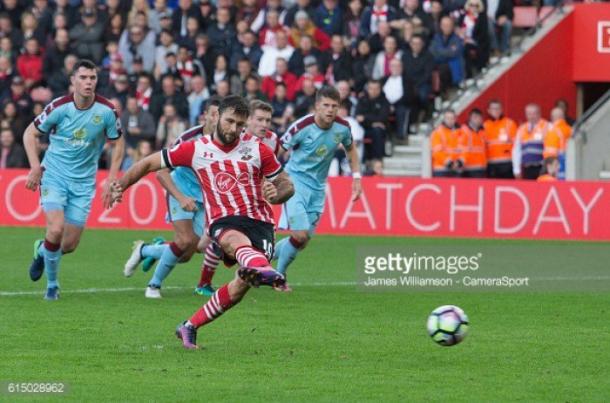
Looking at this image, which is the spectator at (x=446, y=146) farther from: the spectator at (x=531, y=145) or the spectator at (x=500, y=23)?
the spectator at (x=500, y=23)

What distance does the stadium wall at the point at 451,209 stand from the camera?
22.7 m

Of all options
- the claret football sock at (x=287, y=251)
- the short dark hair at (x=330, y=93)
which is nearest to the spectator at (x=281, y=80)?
Result: the claret football sock at (x=287, y=251)

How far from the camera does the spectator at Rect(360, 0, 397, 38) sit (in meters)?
26.4

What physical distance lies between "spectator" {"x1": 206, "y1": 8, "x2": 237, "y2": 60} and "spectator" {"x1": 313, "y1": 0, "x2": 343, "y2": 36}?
5.37 ft

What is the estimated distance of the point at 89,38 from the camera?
2817 centimetres

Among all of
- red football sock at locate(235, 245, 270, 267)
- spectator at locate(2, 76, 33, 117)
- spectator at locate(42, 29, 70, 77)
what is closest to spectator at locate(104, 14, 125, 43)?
spectator at locate(42, 29, 70, 77)

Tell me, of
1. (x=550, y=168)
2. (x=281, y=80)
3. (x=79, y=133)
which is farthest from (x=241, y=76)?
(x=79, y=133)

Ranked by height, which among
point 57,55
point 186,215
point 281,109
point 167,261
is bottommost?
point 167,261

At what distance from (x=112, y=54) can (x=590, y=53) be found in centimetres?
888

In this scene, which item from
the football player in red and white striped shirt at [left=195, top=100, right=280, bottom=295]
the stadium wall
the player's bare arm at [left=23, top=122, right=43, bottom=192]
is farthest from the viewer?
the stadium wall

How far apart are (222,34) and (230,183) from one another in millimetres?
16700

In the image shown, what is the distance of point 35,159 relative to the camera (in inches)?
545

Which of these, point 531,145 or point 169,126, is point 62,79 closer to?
point 169,126

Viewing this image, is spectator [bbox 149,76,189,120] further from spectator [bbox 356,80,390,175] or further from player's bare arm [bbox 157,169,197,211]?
player's bare arm [bbox 157,169,197,211]
